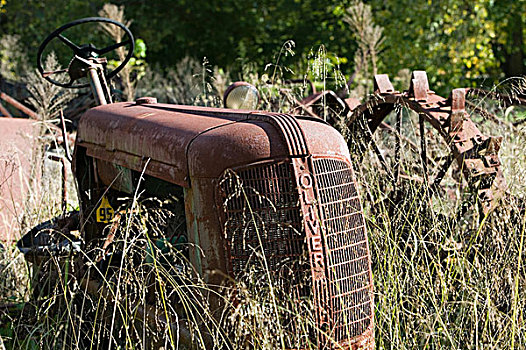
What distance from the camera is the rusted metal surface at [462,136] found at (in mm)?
3174

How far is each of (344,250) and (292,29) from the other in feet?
34.8

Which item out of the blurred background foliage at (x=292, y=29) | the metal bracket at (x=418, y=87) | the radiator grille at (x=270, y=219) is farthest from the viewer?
the blurred background foliage at (x=292, y=29)

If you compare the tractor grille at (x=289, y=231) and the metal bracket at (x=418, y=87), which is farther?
the metal bracket at (x=418, y=87)

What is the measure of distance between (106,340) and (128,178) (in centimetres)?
92

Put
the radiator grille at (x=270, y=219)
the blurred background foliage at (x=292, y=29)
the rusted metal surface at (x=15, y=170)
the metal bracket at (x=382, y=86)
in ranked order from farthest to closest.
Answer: the blurred background foliage at (x=292, y=29)
the rusted metal surface at (x=15, y=170)
the metal bracket at (x=382, y=86)
the radiator grille at (x=270, y=219)

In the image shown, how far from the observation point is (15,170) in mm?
4945

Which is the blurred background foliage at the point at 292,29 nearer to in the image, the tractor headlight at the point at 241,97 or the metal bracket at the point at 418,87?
the metal bracket at the point at 418,87

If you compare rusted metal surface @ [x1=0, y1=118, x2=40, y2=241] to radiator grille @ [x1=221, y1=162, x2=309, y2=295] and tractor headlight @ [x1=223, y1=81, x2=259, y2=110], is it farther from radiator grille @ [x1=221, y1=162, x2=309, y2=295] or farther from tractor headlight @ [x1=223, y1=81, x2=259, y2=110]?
radiator grille @ [x1=221, y1=162, x2=309, y2=295]

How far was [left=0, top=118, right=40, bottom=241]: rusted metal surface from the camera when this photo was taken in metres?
4.58

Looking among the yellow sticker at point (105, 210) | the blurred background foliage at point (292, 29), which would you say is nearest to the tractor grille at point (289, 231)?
the yellow sticker at point (105, 210)

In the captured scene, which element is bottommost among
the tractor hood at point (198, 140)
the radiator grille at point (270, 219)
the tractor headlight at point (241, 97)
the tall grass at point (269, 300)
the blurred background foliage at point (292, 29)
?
the tall grass at point (269, 300)

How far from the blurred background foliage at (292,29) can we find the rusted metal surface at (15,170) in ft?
20.6

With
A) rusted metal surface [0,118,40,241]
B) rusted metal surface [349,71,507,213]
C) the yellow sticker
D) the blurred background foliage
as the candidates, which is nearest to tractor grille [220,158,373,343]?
rusted metal surface [349,71,507,213]

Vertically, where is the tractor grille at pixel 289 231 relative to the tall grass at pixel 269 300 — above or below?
above
